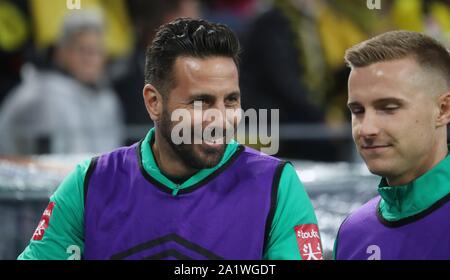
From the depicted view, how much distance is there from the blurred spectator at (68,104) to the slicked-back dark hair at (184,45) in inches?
150

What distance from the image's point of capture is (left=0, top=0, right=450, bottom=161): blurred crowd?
7156mm

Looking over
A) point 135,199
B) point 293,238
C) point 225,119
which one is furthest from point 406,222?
point 135,199

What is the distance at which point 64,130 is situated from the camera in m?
7.04

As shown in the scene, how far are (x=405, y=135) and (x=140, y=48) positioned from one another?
15.8ft

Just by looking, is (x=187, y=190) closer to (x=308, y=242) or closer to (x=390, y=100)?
(x=308, y=242)

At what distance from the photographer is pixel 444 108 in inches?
123

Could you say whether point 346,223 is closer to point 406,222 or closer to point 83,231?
point 406,222

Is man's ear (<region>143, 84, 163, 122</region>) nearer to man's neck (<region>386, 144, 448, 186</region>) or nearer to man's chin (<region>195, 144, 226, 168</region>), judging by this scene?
man's chin (<region>195, 144, 226, 168</region>)

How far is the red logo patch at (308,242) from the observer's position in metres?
3.15

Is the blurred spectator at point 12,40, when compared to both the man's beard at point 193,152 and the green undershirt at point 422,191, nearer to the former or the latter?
the man's beard at point 193,152

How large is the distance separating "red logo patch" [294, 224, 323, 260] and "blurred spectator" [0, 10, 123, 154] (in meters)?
4.11

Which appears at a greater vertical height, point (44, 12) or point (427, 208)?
point (44, 12)
